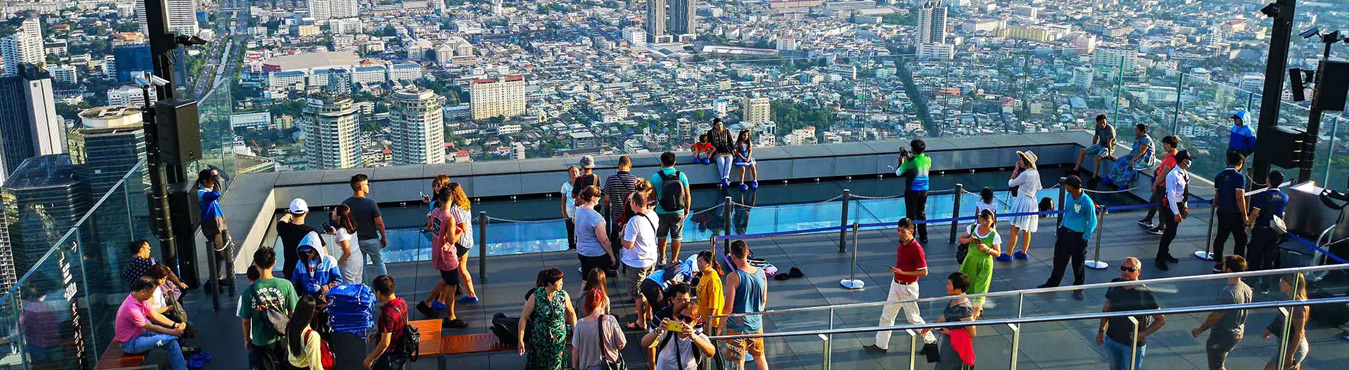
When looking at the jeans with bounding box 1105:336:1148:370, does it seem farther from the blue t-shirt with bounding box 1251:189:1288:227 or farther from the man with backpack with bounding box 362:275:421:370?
the man with backpack with bounding box 362:275:421:370

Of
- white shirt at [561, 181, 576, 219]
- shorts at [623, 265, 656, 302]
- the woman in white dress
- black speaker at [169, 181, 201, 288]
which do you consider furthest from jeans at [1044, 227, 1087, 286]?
black speaker at [169, 181, 201, 288]

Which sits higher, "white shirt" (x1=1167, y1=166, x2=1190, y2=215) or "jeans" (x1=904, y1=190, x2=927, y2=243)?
"white shirt" (x1=1167, y1=166, x2=1190, y2=215)

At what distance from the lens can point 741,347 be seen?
8.40 meters

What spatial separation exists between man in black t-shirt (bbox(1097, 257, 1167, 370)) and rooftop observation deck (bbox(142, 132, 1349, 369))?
0.07 m

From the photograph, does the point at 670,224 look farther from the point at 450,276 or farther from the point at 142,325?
the point at 142,325

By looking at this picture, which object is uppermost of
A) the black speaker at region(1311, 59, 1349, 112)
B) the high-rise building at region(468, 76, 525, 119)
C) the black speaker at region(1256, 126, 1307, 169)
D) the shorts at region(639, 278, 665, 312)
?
the black speaker at region(1311, 59, 1349, 112)

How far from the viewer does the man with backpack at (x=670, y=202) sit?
11609 millimetres

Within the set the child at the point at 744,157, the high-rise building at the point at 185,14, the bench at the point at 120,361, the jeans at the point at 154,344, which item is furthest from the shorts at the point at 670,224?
the high-rise building at the point at 185,14

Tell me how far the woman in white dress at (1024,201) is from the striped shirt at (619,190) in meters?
4.27

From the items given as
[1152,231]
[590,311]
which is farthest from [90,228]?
[1152,231]

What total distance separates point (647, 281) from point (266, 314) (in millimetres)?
3164

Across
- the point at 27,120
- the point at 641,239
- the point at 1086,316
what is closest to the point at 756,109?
the point at 641,239

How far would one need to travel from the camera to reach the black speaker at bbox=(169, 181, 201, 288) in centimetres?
1050

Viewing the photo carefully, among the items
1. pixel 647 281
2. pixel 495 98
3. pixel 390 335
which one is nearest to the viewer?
pixel 390 335
